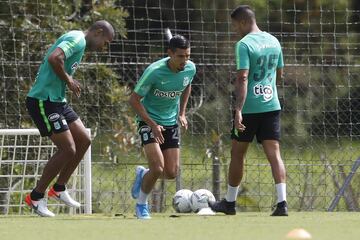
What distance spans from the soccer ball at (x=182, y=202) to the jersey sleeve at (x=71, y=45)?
86.0 inches

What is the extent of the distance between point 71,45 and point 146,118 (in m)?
1.06

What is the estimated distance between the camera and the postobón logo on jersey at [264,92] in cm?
1155

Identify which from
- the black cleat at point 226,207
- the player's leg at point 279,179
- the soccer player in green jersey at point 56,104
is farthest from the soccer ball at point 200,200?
the soccer player in green jersey at point 56,104

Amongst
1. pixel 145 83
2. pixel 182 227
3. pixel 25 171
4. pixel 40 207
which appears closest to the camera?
pixel 182 227

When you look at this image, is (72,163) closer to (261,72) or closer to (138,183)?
(138,183)

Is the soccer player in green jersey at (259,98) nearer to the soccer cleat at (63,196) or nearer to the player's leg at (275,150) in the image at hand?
the player's leg at (275,150)

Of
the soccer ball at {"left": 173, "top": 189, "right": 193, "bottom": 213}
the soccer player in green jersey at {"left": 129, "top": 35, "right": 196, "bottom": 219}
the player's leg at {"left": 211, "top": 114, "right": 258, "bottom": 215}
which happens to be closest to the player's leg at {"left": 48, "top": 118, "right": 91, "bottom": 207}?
the soccer player in green jersey at {"left": 129, "top": 35, "right": 196, "bottom": 219}

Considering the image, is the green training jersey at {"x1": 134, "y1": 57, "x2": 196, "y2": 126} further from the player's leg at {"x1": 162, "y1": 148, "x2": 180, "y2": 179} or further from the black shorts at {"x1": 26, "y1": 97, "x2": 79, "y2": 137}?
the black shorts at {"x1": 26, "y1": 97, "x2": 79, "y2": 137}

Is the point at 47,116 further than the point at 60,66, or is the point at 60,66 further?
the point at 47,116

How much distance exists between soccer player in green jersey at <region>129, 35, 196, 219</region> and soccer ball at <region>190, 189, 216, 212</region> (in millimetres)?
838

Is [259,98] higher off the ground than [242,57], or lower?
lower

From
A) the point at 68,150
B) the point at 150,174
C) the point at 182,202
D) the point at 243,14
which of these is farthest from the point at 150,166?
the point at 243,14

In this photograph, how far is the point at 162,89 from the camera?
11.6 m

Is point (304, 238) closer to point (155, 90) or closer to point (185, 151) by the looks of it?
point (155, 90)
